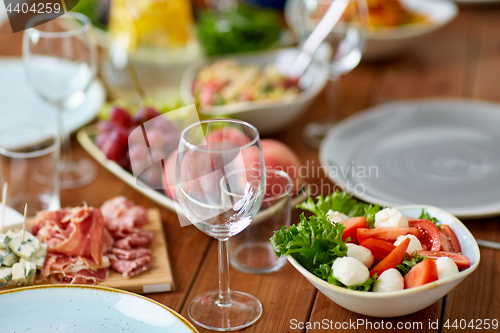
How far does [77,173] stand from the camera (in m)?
1.26

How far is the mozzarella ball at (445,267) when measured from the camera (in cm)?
73

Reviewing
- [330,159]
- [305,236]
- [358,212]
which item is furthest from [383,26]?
[305,236]

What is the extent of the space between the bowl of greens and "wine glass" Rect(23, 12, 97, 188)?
619 mm

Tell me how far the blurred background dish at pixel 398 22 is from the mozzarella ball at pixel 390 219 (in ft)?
3.20

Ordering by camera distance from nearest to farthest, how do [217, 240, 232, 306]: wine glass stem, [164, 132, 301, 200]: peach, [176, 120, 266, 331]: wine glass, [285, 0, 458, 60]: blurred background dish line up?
[176, 120, 266, 331]: wine glass, [217, 240, 232, 306]: wine glass stem, [164, 132, 301, 200]: peach, [285, 0, 458, 60]: blurred background dish

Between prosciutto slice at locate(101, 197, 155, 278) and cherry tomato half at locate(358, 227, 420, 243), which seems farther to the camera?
prosciutto slice at locate(101, 197, 155, 278)

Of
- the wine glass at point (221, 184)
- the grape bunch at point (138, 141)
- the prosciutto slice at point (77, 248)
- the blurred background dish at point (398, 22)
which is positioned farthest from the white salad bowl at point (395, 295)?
the blurred background dish at point (398, 22)

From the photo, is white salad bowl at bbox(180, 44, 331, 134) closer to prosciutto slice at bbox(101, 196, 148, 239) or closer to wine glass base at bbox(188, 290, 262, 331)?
prosciutto slice at bbox(101, 196, 148, 239)

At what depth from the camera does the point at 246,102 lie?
4.50 feet

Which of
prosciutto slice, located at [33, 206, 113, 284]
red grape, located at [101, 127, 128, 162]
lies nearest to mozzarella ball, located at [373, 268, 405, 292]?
prosciutto slice, located at [33, 206, 113, 284]

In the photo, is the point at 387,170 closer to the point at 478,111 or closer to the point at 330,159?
the point at 330,159

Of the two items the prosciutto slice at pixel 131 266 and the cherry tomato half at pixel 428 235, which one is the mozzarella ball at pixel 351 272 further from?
the prosciutto slice at pixel 131 266

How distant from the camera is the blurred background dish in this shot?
1700mm

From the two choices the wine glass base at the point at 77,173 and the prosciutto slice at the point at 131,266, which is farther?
the wine glass base at the point at 77,173
